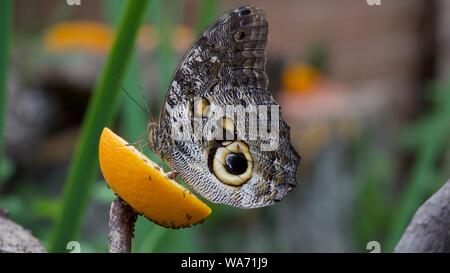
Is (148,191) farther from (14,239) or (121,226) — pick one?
(14,239)

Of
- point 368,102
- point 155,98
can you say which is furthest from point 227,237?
point 368,102

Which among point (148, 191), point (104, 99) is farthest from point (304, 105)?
point (148, 191)

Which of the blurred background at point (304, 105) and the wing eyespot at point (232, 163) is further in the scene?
the blurred background at point (304, 105)

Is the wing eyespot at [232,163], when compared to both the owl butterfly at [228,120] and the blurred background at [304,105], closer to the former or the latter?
the owl butterfly at [228,120]

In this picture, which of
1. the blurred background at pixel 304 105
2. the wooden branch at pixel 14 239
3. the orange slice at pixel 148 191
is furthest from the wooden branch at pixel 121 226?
the blurred background at pixel 304 105

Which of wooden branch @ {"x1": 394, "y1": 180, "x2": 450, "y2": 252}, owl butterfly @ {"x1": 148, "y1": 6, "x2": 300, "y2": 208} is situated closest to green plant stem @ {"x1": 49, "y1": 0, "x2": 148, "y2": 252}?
owl butterfly @ {"x1": 148, "y1": 6, "x2": 300, "y2": 208}

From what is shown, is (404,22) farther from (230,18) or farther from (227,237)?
(230,18)
